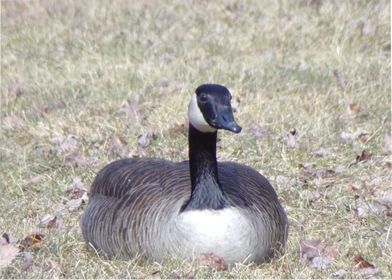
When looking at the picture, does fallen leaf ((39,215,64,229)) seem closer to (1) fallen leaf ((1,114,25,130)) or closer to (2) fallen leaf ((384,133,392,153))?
(1) fallen leaf ((1,114,25,130))

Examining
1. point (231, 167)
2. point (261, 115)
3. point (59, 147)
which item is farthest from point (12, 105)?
point (231, 167)

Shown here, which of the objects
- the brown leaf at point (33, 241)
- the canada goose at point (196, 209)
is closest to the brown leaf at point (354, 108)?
the canada goose at point (196, 209)

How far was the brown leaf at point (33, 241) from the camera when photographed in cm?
600

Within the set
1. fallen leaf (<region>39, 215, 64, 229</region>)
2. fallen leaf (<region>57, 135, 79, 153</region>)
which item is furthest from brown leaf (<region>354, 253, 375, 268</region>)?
fallen leaf (<region>57, 135, 79, 153</region>)

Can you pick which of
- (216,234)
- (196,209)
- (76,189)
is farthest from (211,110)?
(76,189)

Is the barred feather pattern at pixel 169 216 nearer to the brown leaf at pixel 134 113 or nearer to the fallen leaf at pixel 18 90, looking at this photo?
the brown leaf at pixel 134 113

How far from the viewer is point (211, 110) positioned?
543 centimetres

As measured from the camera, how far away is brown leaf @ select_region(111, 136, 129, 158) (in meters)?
8.27

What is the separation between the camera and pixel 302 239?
20.0 ft

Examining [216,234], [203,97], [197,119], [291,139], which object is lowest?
[291,139]

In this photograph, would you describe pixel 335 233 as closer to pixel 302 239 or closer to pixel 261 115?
pixel 302 239

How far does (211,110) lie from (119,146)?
9.90ft

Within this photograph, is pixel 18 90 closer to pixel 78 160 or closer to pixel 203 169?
pixel 78 160

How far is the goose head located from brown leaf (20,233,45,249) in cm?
123
